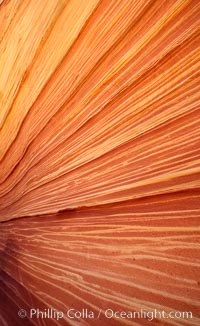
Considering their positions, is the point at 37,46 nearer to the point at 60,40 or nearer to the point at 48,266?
the point at 60,40

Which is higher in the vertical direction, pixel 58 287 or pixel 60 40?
pixel 60 40

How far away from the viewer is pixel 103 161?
0.63 meters

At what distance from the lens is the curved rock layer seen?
432 millimetres

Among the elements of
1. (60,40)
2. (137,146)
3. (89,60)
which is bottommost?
(137,146)

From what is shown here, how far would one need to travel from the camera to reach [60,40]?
805mm

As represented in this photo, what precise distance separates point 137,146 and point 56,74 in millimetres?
443

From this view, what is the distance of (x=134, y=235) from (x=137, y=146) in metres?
0.19

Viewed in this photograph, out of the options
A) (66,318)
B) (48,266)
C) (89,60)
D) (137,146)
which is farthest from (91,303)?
(89,60)

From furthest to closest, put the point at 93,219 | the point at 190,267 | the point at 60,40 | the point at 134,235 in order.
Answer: the point at 60,40 → the point at 93,219 → the point at 134,235 → the point at 190,267

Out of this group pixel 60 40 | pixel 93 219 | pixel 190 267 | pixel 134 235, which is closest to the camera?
pixel 190 267

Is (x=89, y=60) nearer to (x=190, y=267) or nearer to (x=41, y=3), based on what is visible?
(x=41, y=3)

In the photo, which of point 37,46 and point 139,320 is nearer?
point 139,320

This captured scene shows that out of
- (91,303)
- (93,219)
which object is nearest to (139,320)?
(91,303)

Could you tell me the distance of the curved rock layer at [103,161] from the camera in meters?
0.43
